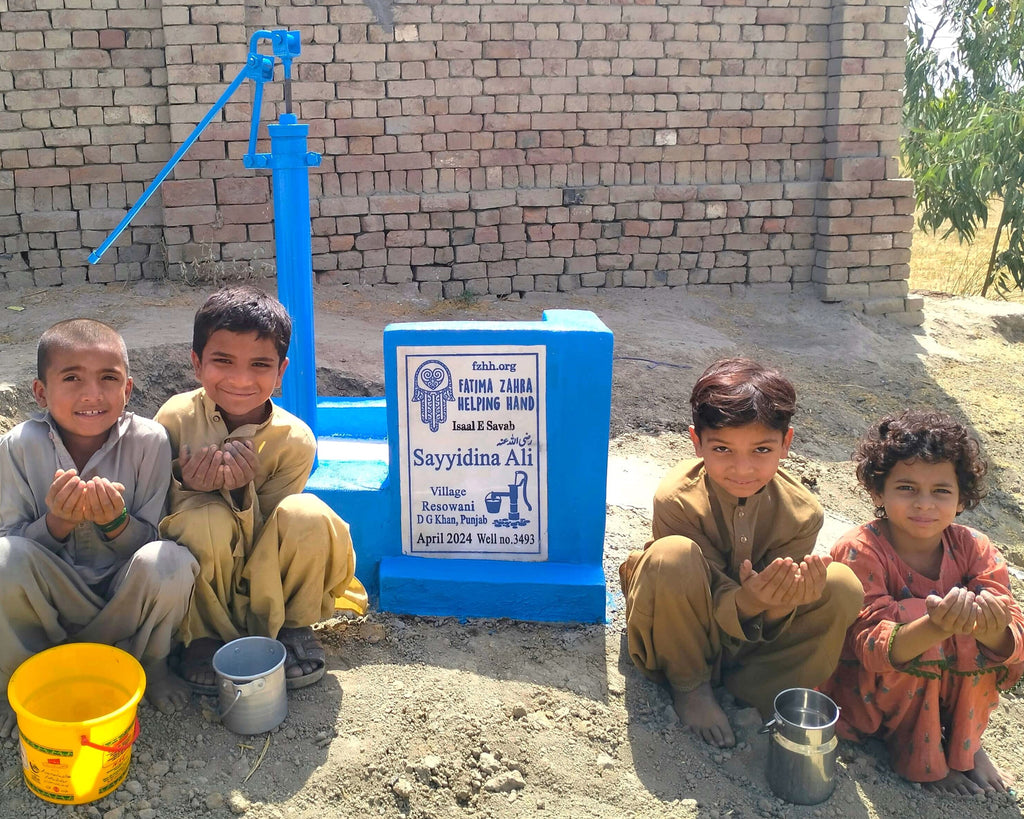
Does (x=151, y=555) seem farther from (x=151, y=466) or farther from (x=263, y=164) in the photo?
(x=263, y=164)

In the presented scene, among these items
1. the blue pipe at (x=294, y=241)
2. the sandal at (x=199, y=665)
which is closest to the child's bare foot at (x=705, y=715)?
the sandal at (x=199, y=665)

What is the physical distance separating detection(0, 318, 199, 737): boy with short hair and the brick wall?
4.61 meters

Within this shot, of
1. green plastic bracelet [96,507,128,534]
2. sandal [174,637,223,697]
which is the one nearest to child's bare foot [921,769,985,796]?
sandal [174,637,223,697]

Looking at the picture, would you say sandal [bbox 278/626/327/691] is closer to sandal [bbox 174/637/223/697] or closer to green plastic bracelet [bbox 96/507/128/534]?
sandal [bbox 174/637/223/697]

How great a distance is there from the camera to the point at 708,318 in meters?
7.24

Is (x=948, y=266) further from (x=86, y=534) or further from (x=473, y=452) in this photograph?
(x=86, y=534)

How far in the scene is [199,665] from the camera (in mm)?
2455

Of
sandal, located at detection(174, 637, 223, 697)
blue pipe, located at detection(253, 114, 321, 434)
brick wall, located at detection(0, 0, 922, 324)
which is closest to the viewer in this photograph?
sandal, located at detection(174, 637, 223, 697)

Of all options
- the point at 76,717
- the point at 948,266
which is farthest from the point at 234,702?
the point at 948,266

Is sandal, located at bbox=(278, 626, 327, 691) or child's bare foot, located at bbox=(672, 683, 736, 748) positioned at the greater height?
sandal, located at bbox=(278, 626, 327, 691)

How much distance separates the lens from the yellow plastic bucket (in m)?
1.93

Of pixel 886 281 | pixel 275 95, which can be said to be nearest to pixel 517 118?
pixel 275 95

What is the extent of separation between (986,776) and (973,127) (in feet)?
28.0

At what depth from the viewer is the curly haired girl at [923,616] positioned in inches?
90.8
